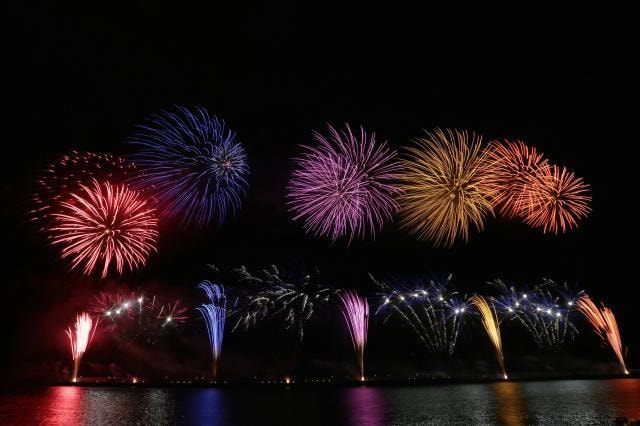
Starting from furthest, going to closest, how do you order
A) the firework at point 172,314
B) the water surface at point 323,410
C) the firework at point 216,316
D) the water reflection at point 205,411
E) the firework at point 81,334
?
the firework at point 172,314 < the firework at point 81,334 < the firework at point 216,316 < the water surface at point 323,410 < the water reflection at point 205,411

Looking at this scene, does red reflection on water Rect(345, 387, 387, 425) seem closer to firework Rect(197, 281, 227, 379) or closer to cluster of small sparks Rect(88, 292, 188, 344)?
firework Rect(197, 281, 227, 379)

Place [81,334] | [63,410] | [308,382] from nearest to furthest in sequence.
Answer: [63,410]
[308,382]
[81,334]

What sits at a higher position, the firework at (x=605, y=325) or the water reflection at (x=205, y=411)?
the firework at (x=605, y=325)

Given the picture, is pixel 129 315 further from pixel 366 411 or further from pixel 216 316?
pixel 366 411

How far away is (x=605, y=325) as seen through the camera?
51.8 meters

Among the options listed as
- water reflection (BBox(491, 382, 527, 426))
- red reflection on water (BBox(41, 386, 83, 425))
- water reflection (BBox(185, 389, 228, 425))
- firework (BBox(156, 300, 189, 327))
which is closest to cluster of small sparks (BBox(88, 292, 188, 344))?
firework (BBox(156, 300, 189, 327))

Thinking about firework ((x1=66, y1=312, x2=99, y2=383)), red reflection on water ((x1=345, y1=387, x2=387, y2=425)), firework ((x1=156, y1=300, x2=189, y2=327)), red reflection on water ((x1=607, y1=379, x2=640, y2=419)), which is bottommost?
red reflection on water ((x1=345, y1=387, x2=387, y2=425))

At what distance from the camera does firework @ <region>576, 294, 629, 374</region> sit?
45875 mm

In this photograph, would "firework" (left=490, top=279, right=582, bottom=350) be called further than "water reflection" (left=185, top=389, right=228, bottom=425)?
Yes

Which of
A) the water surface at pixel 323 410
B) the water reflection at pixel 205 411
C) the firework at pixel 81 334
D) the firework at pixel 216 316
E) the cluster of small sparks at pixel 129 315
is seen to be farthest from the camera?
the cluster of small sparks at pixel 129 315

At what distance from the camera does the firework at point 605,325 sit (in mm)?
45875

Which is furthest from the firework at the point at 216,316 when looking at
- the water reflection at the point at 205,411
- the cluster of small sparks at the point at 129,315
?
the water reflection at the point at 205,411

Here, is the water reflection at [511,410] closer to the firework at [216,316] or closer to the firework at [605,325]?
the firework at [216,316]

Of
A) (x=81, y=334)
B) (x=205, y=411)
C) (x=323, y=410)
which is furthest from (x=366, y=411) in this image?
(x=81, y=334)
